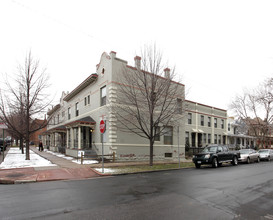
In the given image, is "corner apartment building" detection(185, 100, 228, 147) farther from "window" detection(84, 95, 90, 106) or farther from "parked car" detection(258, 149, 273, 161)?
"window" detection(84, 95, 90, 106)

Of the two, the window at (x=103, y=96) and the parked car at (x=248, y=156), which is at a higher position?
the window at (x=103, y=96)

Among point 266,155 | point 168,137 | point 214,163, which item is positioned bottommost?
point 266,155

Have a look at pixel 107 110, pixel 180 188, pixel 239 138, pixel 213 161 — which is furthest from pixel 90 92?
pixel 239 138

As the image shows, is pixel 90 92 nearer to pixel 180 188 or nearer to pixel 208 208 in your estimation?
pixel 180 188

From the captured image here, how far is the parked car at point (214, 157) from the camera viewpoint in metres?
16.4

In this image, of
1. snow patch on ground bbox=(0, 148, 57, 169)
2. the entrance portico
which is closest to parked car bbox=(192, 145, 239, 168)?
the entrance portico

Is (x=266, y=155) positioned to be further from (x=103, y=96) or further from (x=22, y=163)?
(x=22, y=163)

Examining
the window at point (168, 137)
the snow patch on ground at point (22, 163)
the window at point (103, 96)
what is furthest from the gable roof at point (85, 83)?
the window at point (168, 137)

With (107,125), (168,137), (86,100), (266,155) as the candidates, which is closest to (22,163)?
(107,125)

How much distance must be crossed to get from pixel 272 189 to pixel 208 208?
4236 mm

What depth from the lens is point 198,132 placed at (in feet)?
107

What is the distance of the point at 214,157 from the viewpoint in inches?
651

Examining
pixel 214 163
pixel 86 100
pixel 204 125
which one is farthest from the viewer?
pixel 204 125

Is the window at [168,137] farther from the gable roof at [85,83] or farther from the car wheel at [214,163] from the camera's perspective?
the gable roof at [85,83]
